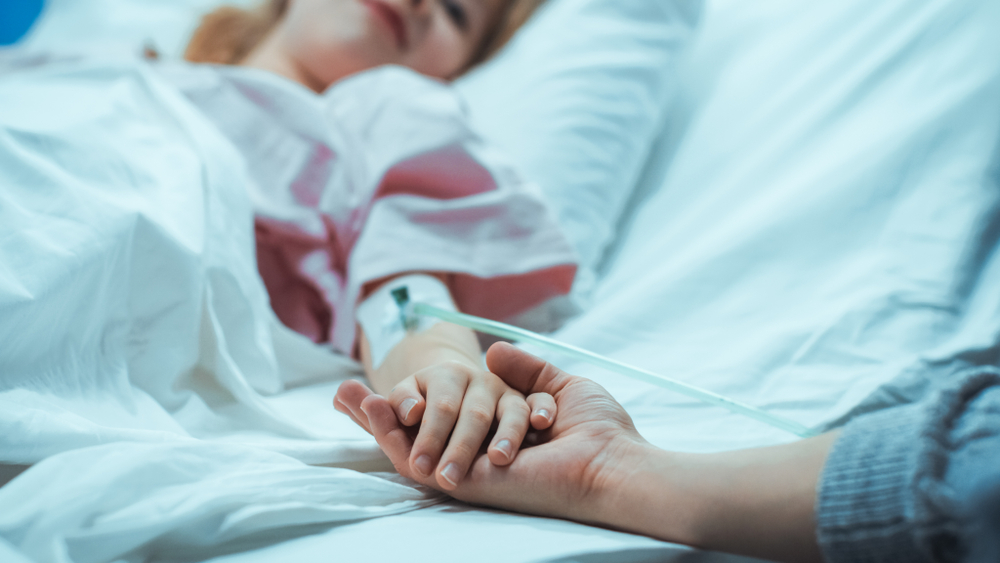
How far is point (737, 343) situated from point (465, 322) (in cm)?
27

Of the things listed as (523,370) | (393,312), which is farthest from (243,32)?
(523,370)

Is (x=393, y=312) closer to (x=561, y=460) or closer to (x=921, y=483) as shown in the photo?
(x=561, y=460)

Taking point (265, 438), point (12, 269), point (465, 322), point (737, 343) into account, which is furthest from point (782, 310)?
point (12, 269)

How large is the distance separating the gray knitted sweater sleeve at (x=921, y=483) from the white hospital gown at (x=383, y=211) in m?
0.43

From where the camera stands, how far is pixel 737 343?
680mm

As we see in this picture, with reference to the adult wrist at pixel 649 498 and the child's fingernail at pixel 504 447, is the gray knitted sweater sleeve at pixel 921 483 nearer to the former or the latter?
the adult wrist at pixel 649 498

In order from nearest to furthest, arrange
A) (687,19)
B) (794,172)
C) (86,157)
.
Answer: (86,157) < (794,172) < (687,19)

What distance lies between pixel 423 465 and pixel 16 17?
1664 millimetres

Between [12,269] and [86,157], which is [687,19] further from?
[12,269]

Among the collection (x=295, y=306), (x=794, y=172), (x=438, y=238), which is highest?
(x=794, y=172)

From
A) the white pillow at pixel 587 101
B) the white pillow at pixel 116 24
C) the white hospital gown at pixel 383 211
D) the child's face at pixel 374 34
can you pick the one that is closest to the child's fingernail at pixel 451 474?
the white hospital gown at pixel 383 211

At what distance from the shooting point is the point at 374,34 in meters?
1.12

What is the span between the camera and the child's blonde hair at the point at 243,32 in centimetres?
134

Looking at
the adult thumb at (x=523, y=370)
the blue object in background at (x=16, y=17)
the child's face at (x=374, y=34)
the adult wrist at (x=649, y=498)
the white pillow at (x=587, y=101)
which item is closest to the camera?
the adult wrist at (x=649, y=498)
